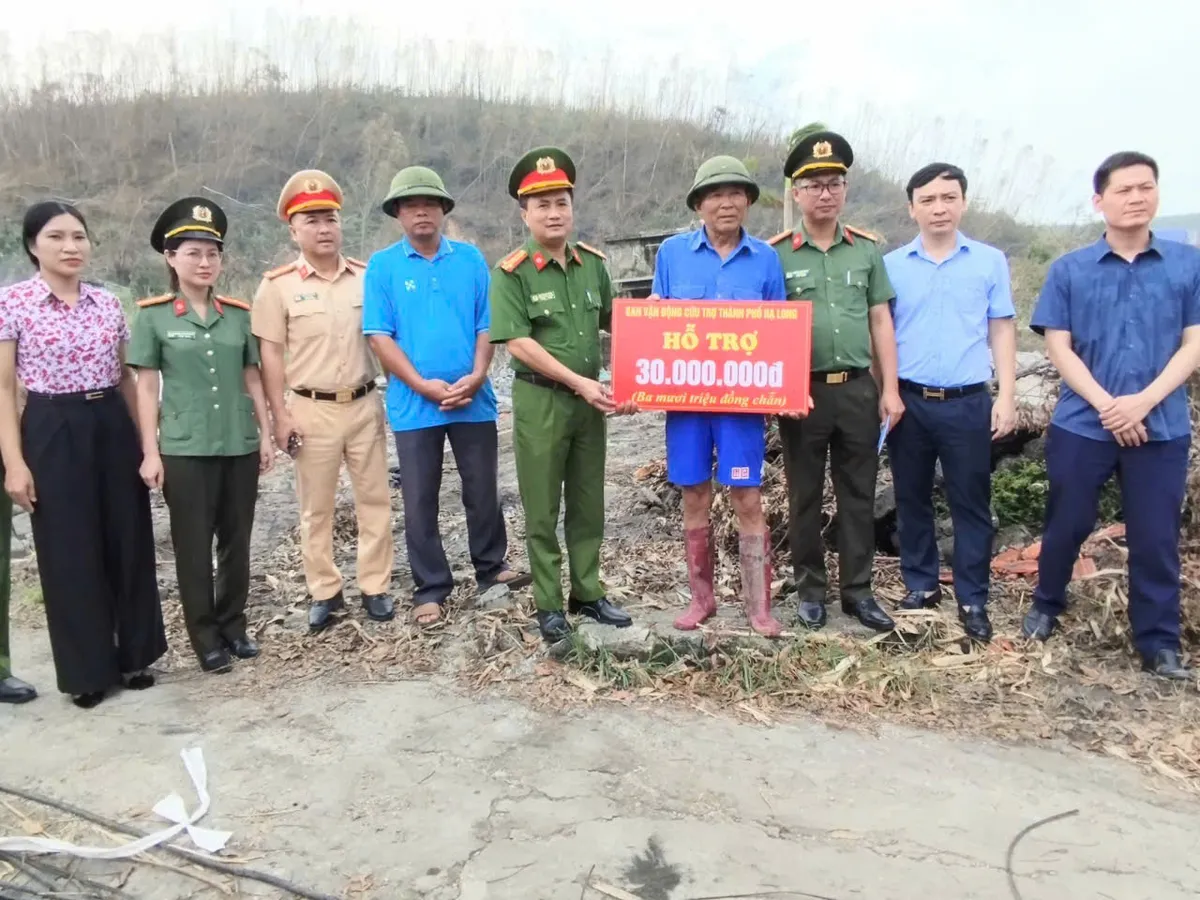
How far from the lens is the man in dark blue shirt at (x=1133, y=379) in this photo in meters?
3.63

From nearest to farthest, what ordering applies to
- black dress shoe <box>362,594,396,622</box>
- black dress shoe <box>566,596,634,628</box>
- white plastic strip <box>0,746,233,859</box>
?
white plastic strip <box>0,746,233,859</box> → black dress shoe <box>566,596,634,628</box> → black dress shoe <box>362,594,396,622</box>

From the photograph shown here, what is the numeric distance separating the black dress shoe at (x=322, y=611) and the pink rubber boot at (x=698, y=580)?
181 cm

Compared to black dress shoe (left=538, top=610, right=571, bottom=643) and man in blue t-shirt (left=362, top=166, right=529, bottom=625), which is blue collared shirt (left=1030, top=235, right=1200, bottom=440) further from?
man in blue t-shirt (left=362, top=166, right=529, bottom=625)

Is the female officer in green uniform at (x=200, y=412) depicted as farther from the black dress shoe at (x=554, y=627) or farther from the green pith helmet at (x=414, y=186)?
the black dress shoe at (x=554, y=627)

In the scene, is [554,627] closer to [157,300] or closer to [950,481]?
[950,481]

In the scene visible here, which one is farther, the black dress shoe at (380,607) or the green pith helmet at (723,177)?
the black dress shoe at (380,607)

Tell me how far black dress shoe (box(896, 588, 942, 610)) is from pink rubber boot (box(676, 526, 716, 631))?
39.8 inches

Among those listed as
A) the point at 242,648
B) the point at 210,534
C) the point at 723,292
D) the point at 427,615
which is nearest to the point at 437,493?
the point at 427,615

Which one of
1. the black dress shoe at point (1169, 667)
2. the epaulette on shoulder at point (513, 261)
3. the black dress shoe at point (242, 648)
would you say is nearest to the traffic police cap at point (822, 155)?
the epaulette on shoulder at point (513, 261)

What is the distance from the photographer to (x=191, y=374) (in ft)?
12.6

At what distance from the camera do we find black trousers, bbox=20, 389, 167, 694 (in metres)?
3.60

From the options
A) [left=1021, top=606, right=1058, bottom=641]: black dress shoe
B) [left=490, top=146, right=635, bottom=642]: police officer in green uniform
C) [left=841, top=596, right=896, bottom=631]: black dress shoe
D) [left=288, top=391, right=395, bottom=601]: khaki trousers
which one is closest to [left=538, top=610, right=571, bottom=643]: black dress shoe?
[left=490, top=146, right=635, bottom=642]: police officer in green uniform

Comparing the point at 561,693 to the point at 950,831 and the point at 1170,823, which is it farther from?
the point at 1170,823

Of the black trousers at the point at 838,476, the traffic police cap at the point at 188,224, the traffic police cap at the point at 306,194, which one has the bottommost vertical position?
the black trousers at the point at 838,476
